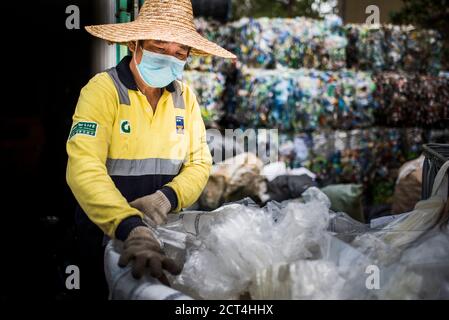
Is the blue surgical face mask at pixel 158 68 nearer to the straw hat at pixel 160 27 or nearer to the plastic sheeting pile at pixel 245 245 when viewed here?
the straw hat at pixel 160 27

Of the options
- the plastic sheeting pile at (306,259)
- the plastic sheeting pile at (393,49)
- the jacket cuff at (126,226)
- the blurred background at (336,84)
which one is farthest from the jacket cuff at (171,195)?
the plastic sheeting pile at (393,49)

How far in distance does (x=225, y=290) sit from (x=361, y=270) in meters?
0.37

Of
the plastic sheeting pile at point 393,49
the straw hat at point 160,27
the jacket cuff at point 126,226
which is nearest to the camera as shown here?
the jacket cuff at point 126,226

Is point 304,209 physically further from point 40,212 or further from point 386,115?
point 386,115

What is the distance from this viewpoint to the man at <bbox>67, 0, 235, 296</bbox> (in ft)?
5.46

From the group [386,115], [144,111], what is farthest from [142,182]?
[386,115]

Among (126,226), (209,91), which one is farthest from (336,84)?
(126,226)

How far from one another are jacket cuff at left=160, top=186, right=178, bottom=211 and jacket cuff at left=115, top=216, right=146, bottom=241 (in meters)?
0.25

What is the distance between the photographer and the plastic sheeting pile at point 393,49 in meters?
4.62

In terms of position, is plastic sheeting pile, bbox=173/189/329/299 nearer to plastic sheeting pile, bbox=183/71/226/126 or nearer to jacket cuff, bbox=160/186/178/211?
jacket cuff, bbox=160/186/178/211

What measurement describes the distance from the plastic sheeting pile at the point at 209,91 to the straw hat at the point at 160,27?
7.36ft

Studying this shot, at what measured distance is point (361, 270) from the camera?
143 cm

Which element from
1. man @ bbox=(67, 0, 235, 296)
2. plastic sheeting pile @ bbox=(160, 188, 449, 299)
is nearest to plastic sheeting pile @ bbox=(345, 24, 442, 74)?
man @ bbox=(67, 0, 235, 296)
